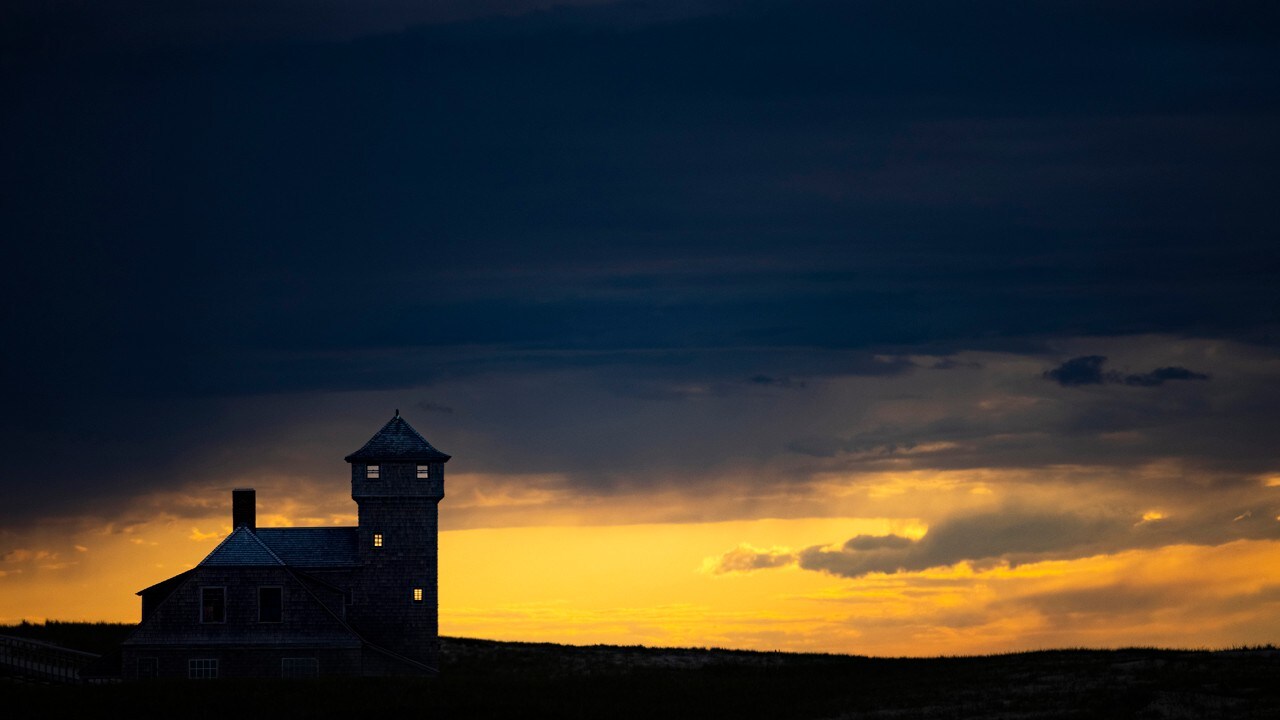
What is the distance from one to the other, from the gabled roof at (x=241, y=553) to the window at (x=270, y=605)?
138cm

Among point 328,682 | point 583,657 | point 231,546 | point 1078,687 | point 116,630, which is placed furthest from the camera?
point 116,630

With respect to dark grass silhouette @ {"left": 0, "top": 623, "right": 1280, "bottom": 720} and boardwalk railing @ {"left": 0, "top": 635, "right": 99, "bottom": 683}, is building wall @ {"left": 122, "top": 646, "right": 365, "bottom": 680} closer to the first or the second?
boardwalk railing @ {"left": 0, "top": 635, "right": 99, "bottom": 683}

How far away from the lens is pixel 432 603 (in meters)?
79.9

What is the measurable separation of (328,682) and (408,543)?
38.6ft

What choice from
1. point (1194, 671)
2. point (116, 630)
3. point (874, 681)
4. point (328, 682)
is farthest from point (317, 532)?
point (1194, 671)

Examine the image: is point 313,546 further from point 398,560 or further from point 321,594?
point 398,560

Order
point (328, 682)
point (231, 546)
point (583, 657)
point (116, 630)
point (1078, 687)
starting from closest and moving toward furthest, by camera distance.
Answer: point (1078, 687), point (328, 682), point (231, 546), point (583, 657), point (116, 630)

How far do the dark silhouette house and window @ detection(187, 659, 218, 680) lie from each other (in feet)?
0.22

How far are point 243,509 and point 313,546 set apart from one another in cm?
415

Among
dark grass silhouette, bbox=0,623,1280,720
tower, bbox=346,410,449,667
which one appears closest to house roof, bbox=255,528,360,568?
tower, bbox=346,410,449,667

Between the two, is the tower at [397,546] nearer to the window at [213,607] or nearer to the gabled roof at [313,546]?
the gabled roof at [313,546]

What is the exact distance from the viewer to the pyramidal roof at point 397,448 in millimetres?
80125

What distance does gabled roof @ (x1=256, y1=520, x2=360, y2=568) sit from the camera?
7988 cm

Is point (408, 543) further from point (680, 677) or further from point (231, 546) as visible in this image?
point (680, 677)
